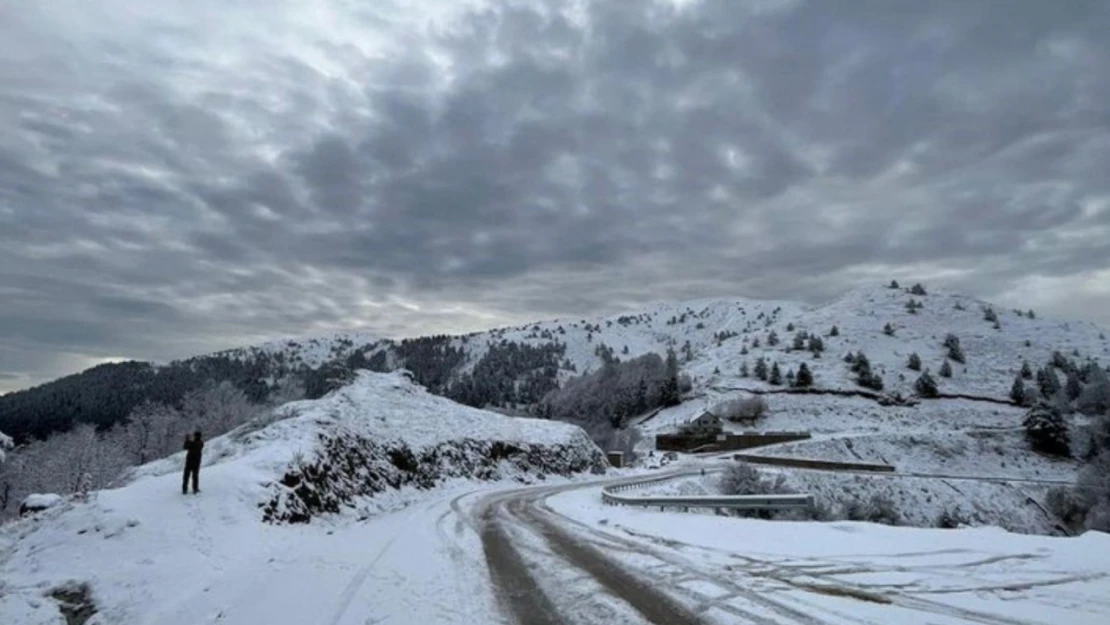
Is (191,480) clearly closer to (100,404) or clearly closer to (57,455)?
(57,455)

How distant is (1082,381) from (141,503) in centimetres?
16467

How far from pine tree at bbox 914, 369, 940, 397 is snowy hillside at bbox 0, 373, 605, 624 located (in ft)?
392

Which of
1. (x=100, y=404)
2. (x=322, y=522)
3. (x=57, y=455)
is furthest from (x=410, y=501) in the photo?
(x=100, y=404)

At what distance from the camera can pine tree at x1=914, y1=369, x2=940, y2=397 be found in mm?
132125

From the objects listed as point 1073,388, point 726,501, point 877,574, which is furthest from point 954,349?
point 877,574

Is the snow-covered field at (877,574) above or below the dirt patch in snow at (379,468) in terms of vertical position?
below

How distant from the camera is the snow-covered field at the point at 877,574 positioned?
26.3 feet

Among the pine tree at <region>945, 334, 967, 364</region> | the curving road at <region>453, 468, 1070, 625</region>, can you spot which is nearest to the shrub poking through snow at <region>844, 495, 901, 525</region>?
the curving road at <region>453, 468, 1070, 625</region>

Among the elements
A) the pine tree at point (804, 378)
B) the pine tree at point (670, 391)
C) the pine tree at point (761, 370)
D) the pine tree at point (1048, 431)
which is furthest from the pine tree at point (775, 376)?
the pine tree at point (1048, 431)

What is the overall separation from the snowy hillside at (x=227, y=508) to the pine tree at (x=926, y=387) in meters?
119

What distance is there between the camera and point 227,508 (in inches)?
690

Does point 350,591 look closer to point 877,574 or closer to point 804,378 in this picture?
point 877,574

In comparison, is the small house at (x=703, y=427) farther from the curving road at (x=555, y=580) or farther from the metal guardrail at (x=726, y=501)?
the curving road at (x=555, y=580)

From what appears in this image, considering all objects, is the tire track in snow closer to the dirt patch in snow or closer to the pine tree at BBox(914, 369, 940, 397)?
the dirt patch in snow
